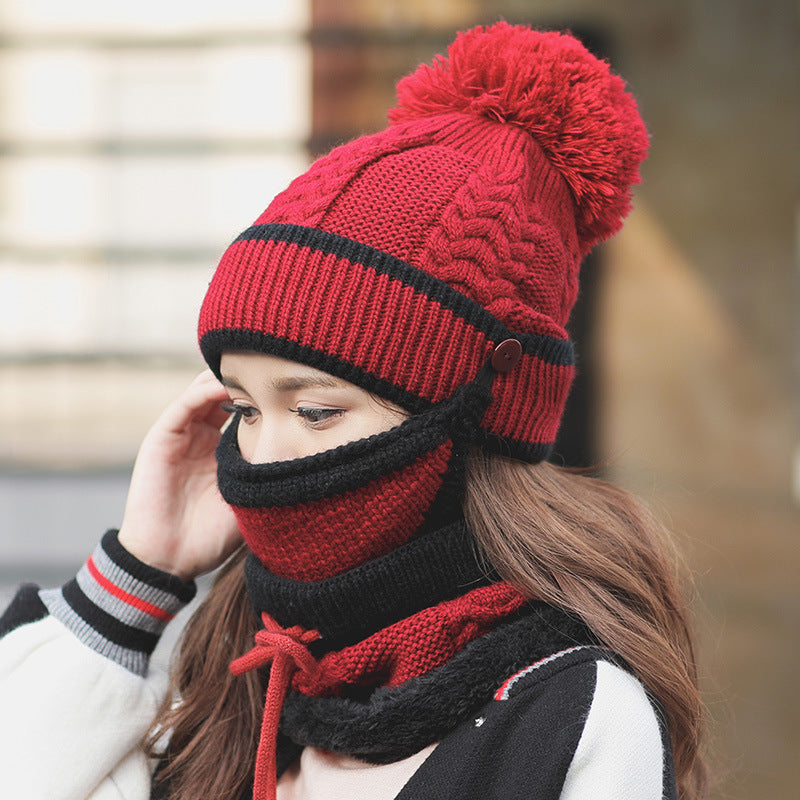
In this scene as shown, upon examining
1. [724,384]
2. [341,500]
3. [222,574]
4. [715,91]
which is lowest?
[724,384]

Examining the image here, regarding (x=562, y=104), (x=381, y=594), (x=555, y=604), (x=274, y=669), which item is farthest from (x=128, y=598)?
(x=562, y=104)

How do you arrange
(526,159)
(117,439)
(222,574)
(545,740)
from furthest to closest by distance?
1. (117,439)
2. (222,574)
3. (526,159)
4. (545,740)

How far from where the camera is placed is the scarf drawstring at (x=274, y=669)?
1.26 meters

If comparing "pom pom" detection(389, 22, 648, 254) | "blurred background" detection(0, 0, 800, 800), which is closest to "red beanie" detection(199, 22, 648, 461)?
"pom pom" detection(389, 22, 648, 254)

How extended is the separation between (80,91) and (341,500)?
290 centimetres

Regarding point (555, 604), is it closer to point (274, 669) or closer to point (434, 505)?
point (434, 505)

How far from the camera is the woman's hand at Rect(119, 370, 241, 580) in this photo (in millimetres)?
1545

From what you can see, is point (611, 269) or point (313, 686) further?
point (611, 269)

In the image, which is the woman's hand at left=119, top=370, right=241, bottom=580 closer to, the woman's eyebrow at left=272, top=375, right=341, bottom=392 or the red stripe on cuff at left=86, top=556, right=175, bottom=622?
the red stripe on cuff at left=86, top=556, right=175, bottom=622

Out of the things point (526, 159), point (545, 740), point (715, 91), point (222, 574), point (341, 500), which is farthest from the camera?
point (715, 91)

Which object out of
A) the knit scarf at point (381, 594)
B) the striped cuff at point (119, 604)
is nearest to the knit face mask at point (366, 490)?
the knit scarf at point (381, 594)

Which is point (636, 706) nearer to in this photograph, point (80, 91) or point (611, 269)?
point (611, 269)

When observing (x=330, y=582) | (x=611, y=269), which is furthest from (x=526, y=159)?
(x=611, y=269)

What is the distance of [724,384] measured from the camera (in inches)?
133
